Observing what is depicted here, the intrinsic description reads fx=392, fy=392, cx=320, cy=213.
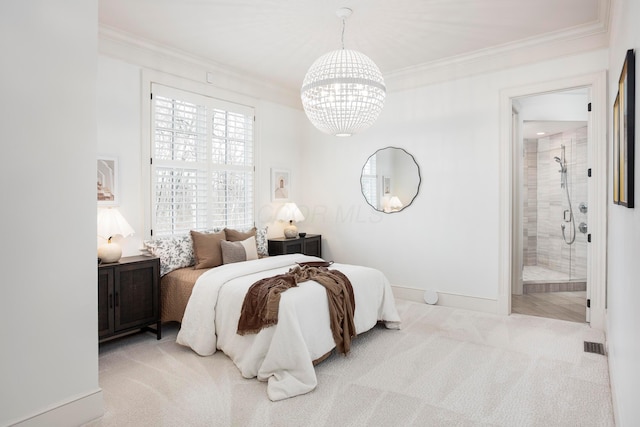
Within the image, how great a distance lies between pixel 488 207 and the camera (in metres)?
Answer: 4.36

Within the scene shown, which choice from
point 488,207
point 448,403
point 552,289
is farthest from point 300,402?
point 552,289

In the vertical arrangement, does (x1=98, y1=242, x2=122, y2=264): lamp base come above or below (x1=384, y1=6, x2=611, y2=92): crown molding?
below

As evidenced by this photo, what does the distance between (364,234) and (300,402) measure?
3.11 m

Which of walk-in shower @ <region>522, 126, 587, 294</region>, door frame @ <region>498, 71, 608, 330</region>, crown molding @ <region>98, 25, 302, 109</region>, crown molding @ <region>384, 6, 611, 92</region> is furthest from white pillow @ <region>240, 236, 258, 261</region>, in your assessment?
walk-in shower @ <region>522, 126, 587, 294</region>

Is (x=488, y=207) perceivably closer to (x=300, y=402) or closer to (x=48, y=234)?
(x=300, y=402)

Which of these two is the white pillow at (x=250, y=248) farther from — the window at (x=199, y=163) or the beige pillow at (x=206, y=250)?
the window at (x=199, y=163)

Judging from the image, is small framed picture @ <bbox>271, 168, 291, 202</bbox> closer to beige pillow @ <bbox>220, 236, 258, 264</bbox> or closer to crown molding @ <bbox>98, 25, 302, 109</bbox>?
crown molding @ <bbox>98, 25, 302, 109</bbox>

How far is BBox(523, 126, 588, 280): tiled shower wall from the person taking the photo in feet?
20.0

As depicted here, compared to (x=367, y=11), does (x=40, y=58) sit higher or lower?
lower

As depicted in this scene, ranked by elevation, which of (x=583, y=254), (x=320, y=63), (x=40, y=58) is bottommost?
(x=583, y=254)

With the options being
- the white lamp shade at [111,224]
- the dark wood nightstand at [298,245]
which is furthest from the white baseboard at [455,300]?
the white lamp shade at [111,224]

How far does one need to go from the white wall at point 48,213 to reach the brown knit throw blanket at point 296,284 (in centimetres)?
101

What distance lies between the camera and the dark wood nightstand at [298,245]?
5012 millimetres

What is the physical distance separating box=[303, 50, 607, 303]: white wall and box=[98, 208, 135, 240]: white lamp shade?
2.91 meters
